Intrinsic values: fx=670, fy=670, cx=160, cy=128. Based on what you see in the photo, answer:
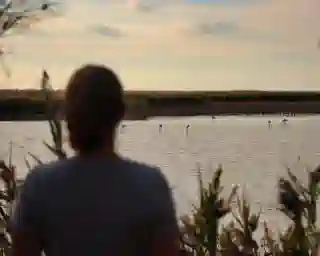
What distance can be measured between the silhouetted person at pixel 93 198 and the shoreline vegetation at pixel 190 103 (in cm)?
127

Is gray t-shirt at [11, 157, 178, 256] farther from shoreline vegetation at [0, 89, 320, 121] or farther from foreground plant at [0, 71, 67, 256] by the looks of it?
shoreline vegetation at [0, 89, 320, 121]

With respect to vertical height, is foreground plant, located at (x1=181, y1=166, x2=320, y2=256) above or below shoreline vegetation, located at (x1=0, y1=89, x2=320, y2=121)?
below

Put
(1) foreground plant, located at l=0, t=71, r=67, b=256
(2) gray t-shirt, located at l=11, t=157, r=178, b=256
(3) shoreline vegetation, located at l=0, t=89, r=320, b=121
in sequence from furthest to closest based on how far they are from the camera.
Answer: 1. (3) shoreline vegetation, located at l=0, t=89, r=320, b=121
2. (1) foreground plant, located at l=0, t=71, r=67, b=256
3. (2) gray t-shirt, located at l=11, t=157, r=178, b=256

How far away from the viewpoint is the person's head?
132cm

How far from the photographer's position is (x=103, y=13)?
2.66m

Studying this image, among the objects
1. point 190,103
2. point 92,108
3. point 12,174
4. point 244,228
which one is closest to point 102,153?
point 92,108

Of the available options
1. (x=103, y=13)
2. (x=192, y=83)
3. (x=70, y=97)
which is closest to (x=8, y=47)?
(x=103, y=13)

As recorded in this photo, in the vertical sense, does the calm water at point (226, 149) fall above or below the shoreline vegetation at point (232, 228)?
above

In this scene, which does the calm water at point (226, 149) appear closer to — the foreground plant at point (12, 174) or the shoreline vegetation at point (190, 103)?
the shoreline vegetation at point (190, 103)

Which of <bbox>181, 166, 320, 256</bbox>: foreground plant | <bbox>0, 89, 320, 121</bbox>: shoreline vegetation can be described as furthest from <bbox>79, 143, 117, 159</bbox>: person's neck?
<bbox>0, 89, 320, 121</bbox>: shoreline vegetation

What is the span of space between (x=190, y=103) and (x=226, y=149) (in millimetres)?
253

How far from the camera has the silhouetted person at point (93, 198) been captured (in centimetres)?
130

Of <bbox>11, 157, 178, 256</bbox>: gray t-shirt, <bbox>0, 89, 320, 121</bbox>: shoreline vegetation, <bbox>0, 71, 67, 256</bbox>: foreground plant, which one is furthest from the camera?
<bbox>0, 89, 320, 121</bbox>: shoreline vegetation

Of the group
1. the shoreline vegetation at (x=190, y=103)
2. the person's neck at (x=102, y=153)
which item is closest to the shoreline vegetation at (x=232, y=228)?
the shoreline vegetation at (x=190, y=103)
